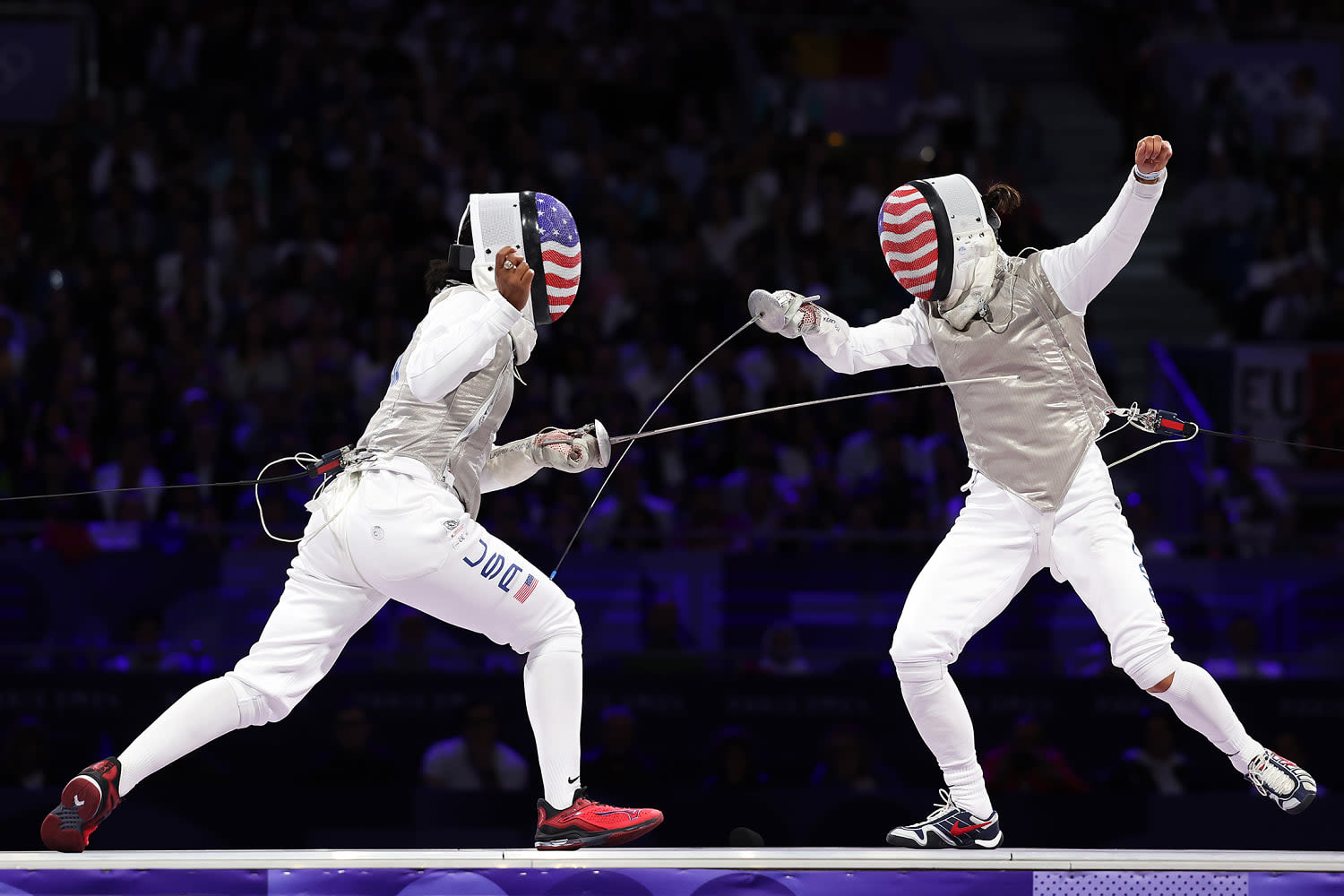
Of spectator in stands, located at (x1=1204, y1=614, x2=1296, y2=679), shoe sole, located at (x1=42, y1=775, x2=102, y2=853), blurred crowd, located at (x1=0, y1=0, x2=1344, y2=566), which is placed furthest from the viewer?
blurred crowd, located at (x1=0, y1=0, x2=1344, y2=566)

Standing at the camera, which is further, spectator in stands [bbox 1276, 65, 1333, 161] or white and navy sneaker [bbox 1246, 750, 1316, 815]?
spectator in stands [bbox 1276, 65, 1333, 161]

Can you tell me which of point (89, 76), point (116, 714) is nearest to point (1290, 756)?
point (116, 714)

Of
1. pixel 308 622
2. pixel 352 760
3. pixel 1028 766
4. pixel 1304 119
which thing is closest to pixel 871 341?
pixel 308 622

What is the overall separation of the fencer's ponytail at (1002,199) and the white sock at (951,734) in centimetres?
112

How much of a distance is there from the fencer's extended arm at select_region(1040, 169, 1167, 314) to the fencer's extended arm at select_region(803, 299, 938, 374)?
0.34m

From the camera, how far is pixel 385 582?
11.1ft

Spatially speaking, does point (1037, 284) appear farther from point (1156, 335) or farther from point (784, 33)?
point (784, 33)

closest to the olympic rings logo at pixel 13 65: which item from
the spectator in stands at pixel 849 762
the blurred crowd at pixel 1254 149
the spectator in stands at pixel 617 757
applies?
the spectator in stands at pixel 617 757

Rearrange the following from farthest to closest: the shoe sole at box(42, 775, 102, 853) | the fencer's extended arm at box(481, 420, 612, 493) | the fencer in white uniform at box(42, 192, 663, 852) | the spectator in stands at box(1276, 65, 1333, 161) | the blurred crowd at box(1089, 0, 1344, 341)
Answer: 1. the spectator in stands at box(1276, 65, 1333, 161)
2. the blurred crowd at box(1089, 0, 1344, 341)
3. the fencer's extended arm at box(481, 420, 612, 493)
4. the fencer in white uniform at box(42, 192, 663, 852)
5. the shoe sole at box(42, 775, 102, 853)

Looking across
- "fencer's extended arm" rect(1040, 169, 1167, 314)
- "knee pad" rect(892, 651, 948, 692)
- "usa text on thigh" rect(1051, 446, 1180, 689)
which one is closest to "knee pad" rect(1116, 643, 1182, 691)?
"usa text on thigh" rect(1051, 446, 1180, 689)

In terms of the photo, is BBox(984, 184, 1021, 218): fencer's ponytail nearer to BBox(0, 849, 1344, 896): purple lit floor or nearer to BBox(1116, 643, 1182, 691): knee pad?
BBox(1116, 643, 1182, 691): knee pad

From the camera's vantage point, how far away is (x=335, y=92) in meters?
8.84

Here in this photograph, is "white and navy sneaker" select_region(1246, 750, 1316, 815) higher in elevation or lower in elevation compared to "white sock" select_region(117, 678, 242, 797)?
lower

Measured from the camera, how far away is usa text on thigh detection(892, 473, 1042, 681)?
360 cm
